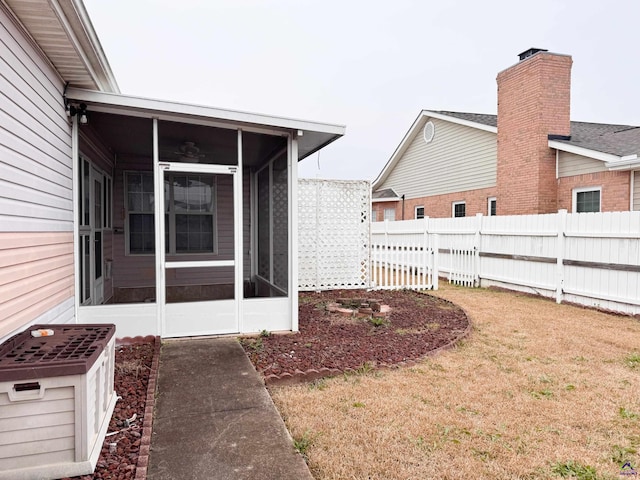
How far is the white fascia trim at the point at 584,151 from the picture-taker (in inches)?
373

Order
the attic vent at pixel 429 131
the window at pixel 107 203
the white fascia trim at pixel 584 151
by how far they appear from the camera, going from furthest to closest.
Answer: the attic vent at pixel 429 131
the white fascia trim at pixel 584 151
the window at pixel 107 203

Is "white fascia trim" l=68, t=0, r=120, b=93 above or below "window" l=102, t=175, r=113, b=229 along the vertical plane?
above

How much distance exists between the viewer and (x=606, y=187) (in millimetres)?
9867

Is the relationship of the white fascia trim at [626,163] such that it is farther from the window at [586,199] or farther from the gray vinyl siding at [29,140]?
the gray vinyl siding at [29,140]

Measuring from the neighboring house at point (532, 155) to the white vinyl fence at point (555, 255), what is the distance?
8.39 feet

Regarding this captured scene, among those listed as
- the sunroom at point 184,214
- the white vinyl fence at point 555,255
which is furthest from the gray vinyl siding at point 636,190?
the sunroom at point 184,214

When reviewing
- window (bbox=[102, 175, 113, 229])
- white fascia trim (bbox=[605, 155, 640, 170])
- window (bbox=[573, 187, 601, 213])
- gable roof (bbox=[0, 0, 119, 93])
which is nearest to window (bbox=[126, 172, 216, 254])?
window (bbox=[102, 175, 113, 229])

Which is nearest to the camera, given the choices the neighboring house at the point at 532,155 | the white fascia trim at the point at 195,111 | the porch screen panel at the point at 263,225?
the white fascia trim at the point at 195,111

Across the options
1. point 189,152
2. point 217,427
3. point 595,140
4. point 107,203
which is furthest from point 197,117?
point 595,140

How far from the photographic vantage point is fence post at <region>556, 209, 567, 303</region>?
776 centimetres

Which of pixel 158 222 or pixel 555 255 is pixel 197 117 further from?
pixel 555 255

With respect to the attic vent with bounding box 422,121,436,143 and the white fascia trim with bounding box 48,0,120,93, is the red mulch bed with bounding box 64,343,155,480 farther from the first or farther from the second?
the attic vent with bounding box 422,121,436,143

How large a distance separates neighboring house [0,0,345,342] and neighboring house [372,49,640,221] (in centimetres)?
770

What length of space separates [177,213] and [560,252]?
23.5 ft
